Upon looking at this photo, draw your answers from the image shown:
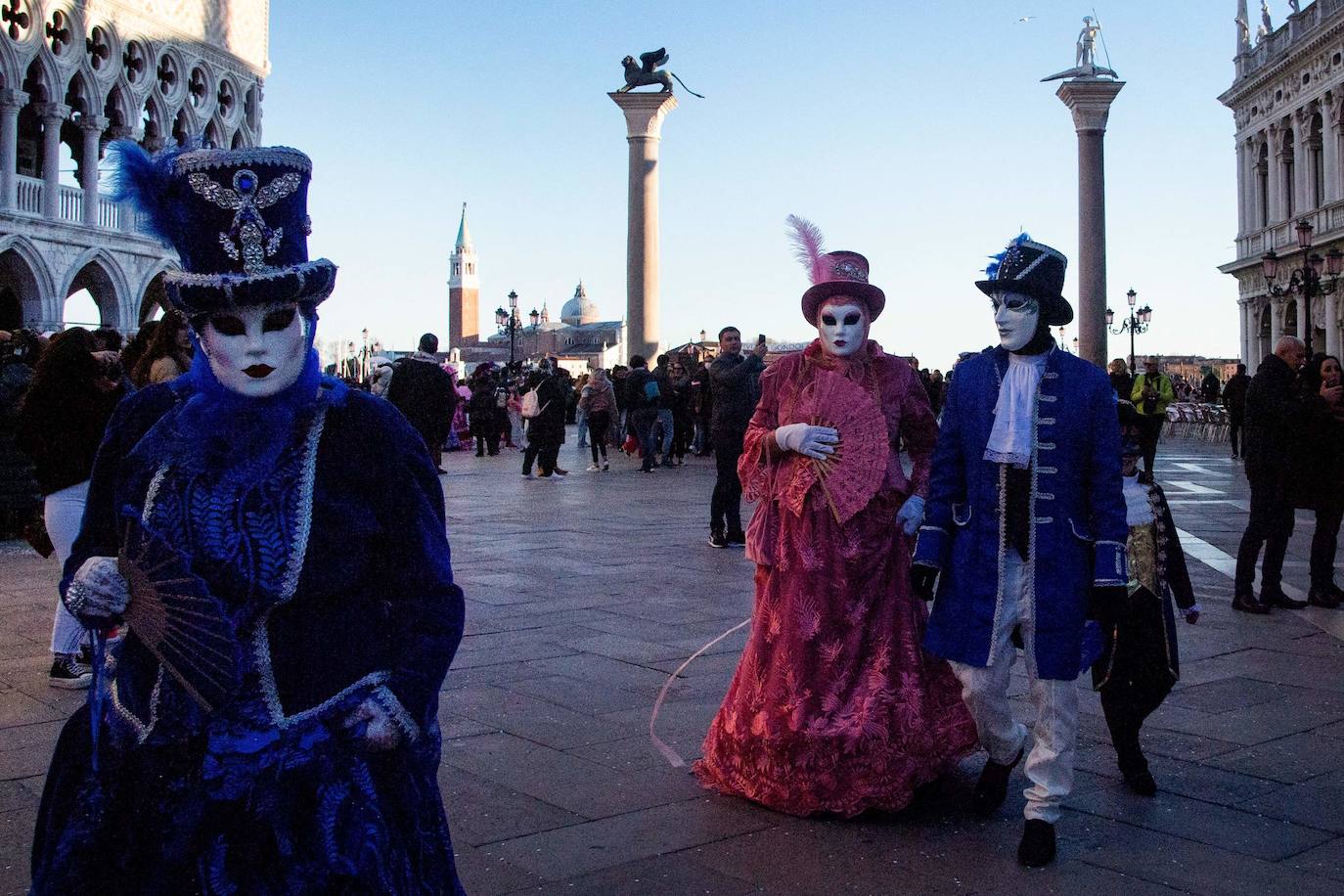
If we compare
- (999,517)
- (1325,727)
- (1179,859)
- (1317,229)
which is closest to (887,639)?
(999,517)

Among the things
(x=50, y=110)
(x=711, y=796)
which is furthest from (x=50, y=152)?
(x=711, y=796)

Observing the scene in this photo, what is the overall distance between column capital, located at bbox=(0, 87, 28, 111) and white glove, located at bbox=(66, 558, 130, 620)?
2622cm

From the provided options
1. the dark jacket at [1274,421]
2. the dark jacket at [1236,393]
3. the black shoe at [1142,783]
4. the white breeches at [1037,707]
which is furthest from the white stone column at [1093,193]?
the white breeches at [1037,707]

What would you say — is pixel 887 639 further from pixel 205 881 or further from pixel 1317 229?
pixel 1317 229

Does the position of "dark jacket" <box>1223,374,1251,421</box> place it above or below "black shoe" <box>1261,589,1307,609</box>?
above

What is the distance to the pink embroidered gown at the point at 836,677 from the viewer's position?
11.9 ft

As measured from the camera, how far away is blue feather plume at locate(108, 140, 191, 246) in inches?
86.0

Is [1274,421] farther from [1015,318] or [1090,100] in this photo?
[1090,100]

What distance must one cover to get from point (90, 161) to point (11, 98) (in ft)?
10.7

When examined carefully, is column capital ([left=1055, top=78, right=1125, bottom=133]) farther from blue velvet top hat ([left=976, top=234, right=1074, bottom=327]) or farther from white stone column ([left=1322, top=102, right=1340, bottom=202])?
blue velvet top hat ([left=976, top=234, right=1074, bottom=327])

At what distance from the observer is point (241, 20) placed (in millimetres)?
32906

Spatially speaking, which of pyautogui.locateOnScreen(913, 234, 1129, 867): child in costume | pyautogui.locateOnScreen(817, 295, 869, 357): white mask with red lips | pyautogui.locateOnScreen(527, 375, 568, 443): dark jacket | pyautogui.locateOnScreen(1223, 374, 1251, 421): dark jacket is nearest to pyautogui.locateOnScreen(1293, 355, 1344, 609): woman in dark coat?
pyautogui.locateOnScreen(817, 295, 869, 357): white mask with red lips

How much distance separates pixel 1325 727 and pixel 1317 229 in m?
40.9

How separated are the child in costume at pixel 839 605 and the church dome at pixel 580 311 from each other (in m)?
131
